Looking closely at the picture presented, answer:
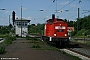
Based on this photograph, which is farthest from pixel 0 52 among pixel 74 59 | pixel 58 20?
pixel 58 20

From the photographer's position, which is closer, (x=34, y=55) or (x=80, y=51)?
(x=34, y=55)

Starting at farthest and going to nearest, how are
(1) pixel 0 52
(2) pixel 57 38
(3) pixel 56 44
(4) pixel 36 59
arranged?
1. (3) pixel 56 44
2. (2) pixel 57 38
3. (1) pixel 0 52
4. (4) pixel 36 59

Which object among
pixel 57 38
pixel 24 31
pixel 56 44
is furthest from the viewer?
pixel 24 31

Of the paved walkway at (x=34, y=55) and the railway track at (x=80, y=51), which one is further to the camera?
the railway track at (x=80, y=51)

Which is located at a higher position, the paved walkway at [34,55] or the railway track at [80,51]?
the paved walkway at [34,55]

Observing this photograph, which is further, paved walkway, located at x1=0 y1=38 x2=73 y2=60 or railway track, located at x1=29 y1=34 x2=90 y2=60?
railway track, located at x1=29 y1=34 x2=90 y2=60

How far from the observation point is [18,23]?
243 ft

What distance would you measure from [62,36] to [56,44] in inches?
70.6

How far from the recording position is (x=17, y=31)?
73.8 metres

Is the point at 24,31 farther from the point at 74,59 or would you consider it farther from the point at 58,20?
the point at 74,59

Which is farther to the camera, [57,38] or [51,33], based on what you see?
[51,33]

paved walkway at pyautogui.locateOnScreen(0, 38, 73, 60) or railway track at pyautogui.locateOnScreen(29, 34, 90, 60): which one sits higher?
paved walkway at pyautogui.locateOnScreen(0, 38, 73, 60)

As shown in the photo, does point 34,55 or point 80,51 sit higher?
point 34,55

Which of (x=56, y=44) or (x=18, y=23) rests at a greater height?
(x=18, y=23)
